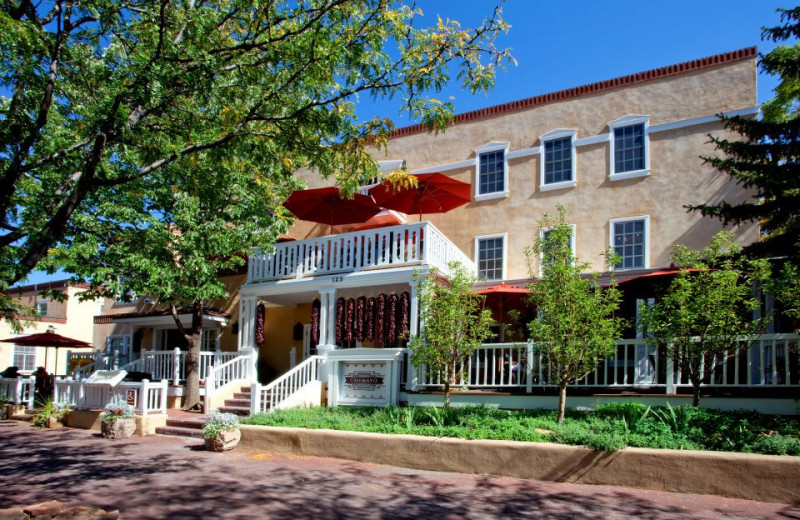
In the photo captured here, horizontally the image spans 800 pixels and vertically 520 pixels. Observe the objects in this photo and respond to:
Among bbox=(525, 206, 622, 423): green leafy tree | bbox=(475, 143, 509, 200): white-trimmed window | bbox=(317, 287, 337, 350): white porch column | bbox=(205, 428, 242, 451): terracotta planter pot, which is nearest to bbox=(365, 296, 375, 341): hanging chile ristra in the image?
bbox=(317, 287, 337, 350): white porch column

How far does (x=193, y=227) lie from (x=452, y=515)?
9.51 metres

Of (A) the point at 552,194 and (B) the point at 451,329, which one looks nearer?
(B) the point at 451,329

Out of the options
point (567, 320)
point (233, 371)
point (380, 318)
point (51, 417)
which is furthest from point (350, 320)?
point (51, 417)

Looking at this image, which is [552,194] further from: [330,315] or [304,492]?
[304,492]

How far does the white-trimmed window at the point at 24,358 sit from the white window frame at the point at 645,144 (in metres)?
30.9

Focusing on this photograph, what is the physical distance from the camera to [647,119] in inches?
632

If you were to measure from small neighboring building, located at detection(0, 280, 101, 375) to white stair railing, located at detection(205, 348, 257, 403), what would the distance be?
18938 millimetres

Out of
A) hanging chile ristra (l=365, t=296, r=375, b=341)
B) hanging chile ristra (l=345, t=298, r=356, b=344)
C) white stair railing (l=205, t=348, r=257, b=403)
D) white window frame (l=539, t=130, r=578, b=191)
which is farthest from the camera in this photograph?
white window frame (l=539, t=130, r=578, b=191)

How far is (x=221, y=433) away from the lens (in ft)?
38.5

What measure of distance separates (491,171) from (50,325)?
2557cm

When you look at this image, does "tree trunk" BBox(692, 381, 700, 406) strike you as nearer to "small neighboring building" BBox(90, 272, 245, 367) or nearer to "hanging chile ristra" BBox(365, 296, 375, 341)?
"hanging chile ristra" BBox(365, 296, 375, 341)

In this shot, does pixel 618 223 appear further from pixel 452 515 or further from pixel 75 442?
pixel 75 442

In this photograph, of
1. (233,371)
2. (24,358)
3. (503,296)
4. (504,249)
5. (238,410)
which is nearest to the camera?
(503,296)

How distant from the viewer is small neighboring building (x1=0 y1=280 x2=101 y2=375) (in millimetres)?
32344
